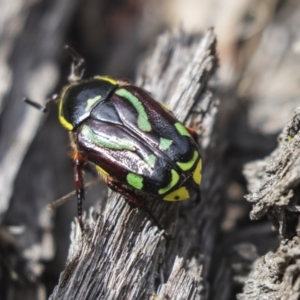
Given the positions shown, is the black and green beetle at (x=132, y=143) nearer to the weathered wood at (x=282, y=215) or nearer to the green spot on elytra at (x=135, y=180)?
the green spot on elytra at (x=135, y=180)

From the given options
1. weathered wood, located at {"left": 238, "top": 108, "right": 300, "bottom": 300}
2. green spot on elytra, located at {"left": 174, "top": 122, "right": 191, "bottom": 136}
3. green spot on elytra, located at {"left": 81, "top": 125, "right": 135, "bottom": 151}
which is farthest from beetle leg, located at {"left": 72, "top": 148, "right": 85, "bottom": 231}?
weathered wood, located at {"left": 238, "top": 108, "right": 300, "bottom": 300}

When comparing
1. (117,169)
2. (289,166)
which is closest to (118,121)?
(117,169)

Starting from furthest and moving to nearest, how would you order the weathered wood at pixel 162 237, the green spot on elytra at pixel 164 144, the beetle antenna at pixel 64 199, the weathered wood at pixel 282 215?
the beetle antenna at pixel 64 199 < the green spot on elytra at pixel 164 144 < the weathered wood at pixel 162 237 < the weathered wood at pixel 282 215

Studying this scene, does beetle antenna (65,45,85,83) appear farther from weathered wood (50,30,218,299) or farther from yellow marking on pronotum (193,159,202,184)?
yellow marking on pronotum (193,159,202,184)

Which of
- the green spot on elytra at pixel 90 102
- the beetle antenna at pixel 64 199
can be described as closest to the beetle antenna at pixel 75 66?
the green spot on elytra at pixel 90 102

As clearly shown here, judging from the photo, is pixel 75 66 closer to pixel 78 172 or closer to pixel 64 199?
pixel 78 172

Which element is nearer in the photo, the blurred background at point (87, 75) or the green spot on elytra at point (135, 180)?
the green spot on elytra at point (135, 180)

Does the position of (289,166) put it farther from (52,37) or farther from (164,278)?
(52,37)
